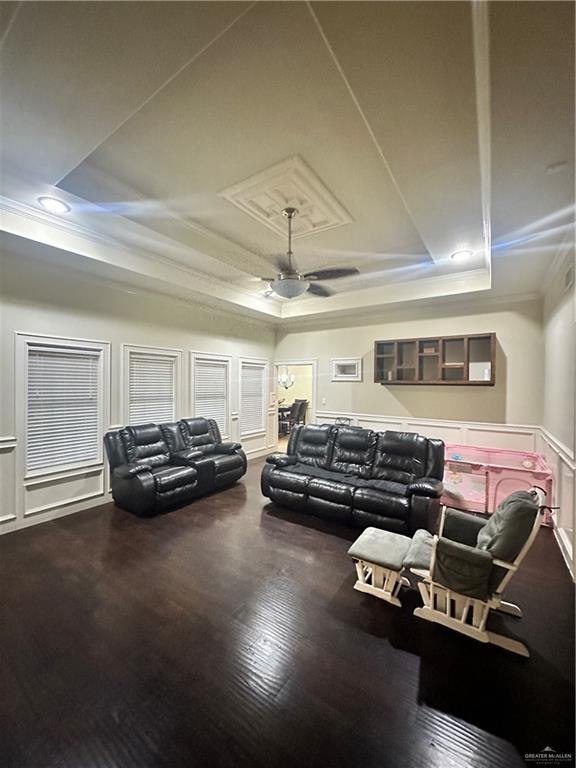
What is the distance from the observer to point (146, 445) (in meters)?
4.40

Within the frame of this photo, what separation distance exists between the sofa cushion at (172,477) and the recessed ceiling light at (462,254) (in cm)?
433

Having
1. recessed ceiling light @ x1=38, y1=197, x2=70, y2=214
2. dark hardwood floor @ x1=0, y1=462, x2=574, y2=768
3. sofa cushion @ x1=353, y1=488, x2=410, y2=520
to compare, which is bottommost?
dark hardwood floor @ x1=0, y1=462, x2=574, y2=768

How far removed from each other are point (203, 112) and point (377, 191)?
1622mm

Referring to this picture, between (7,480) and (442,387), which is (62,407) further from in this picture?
(442,387)

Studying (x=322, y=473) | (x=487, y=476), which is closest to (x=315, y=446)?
(x=322, y=473)

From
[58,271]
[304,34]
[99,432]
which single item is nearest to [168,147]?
[304,34]

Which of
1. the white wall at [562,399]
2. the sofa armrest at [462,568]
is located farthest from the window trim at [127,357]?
the white wall at [562,399]

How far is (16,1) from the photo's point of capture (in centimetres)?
130

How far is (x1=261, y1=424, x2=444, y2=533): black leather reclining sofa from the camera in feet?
10.7

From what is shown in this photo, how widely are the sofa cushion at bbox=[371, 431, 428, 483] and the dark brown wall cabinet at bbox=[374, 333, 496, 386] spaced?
1.58 m

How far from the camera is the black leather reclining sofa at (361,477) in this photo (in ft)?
10.7

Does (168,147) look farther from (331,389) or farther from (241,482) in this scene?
(331,389)

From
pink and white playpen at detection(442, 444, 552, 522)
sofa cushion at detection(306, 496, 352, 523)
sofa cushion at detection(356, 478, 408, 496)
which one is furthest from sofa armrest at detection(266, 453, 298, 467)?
pink and white playpen at detection(442, 444, 552, 522)

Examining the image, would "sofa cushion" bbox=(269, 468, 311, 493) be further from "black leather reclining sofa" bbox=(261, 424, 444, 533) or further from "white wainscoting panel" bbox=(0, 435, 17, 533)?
"white wainscoting panel" bbox=(0, 435, 17, 533)
